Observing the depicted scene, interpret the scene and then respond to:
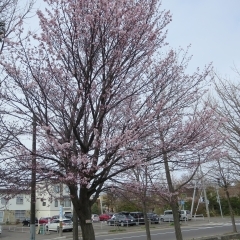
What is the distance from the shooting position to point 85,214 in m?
8.08

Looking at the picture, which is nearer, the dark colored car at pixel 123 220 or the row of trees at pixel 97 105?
the row of trees at pixel 97 105

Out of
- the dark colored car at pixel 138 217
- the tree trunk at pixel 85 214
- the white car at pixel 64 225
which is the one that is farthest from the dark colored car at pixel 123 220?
the tree trunk at pixel 85 214

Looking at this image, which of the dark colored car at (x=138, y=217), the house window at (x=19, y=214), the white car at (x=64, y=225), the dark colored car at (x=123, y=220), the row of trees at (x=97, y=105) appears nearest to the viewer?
the row of trees at (x=97, y=105)

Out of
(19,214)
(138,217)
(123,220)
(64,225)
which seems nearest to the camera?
(64,225)

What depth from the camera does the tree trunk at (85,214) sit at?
796 centimetres

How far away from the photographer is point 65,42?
7836 mm

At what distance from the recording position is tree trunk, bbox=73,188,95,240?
7.96 meters

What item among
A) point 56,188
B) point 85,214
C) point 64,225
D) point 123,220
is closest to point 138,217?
point 123,220

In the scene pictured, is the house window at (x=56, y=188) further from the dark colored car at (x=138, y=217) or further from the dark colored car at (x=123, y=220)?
the dark colored car at (x=138, y=217)

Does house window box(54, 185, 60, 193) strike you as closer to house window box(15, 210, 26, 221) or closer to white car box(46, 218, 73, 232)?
white car box(46, 218, 73, 232)

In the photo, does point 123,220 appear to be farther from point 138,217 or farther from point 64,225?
point 64,225

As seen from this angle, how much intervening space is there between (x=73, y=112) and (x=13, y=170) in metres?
1.97

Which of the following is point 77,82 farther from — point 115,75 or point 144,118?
point 144,118

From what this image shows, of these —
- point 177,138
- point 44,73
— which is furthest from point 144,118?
point 44,73
